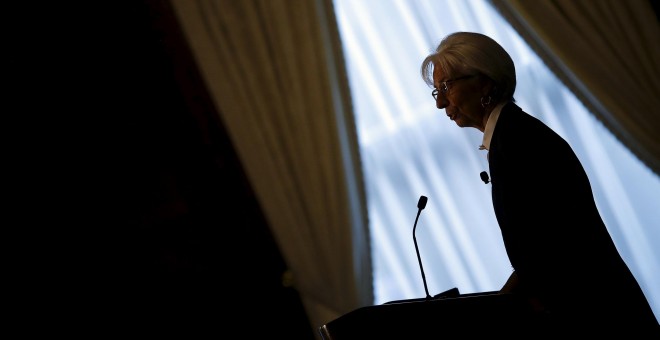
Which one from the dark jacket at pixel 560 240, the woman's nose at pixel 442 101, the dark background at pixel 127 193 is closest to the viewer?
the dark jacket at pixel 560 240

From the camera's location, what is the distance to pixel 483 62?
2100 mm

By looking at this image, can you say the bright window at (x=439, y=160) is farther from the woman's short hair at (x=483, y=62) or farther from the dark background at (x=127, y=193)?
the woman's short hair at (x=483, y=62)

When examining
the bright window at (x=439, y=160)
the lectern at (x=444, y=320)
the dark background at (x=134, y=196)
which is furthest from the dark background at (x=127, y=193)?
the lectern at (x=444, y=320)

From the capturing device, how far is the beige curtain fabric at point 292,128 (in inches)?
142

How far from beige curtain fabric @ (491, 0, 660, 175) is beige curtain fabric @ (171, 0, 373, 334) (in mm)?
969

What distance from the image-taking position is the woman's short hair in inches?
82.5

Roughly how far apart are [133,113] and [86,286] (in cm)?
83

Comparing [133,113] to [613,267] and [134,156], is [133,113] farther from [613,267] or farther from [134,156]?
[613,267]

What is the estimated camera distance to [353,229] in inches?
141

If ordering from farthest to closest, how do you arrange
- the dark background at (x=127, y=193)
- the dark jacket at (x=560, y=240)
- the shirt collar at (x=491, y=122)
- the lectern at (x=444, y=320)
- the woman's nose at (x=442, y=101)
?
the dark background at (x=127, y=193) < the woman's nose at (x=442, y=101) < the shirt collar at (x=491, y=122) < the dark jacket at (x=560, y=240) < the lectern at (x=444, y=320)

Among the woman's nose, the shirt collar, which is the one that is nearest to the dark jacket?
the shirt collar

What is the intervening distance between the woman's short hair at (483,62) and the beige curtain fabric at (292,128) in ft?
4.84

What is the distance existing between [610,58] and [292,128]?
1.51 m

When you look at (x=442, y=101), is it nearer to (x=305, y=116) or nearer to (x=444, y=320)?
(x=444, y=320)
